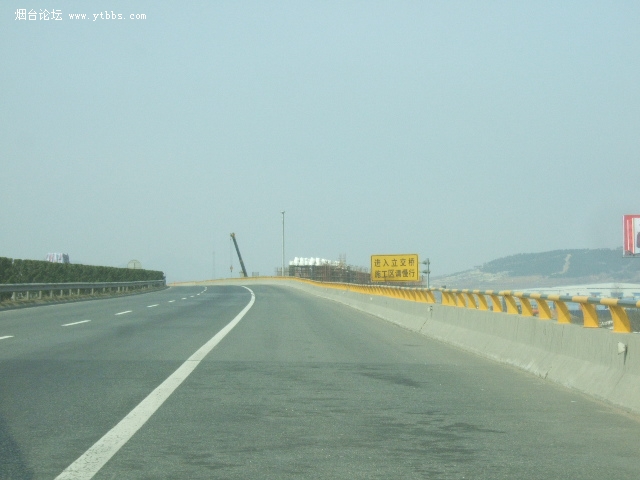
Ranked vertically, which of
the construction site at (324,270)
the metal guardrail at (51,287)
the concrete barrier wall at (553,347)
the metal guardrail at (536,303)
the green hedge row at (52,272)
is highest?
the construction site at (324,270)

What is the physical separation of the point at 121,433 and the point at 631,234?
99017 mm

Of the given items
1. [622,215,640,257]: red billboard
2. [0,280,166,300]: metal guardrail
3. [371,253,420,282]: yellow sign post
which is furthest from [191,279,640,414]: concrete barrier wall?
[622,215,640,257]: red billboard

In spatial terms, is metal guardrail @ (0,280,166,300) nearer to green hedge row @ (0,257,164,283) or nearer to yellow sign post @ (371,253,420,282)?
green hedge row @ (0,257,164,283)

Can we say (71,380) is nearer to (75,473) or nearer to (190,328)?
(75,473)

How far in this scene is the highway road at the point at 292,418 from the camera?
6773 millimetres

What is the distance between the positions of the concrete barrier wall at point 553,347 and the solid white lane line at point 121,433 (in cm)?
491

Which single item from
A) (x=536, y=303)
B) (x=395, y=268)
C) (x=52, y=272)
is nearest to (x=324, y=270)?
(x=395, y=268)

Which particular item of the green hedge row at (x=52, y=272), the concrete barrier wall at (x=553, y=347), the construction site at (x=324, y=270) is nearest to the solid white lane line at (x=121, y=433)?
the concrete barrier wall at (x=553, y=347)

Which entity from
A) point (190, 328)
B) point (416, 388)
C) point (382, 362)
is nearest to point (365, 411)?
point (416, 388)

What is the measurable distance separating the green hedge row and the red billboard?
5328cm

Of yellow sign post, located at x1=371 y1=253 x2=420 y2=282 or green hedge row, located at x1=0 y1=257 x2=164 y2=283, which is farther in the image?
yellow sign post, located at x1=371 y1=253 x2=420 y2=282

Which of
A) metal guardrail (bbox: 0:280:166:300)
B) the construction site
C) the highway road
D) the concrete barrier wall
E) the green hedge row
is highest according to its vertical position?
the construction site

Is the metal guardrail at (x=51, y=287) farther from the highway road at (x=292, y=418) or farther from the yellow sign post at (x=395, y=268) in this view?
the highway road at (x=292, y=418)

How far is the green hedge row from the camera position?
46.2 meters
